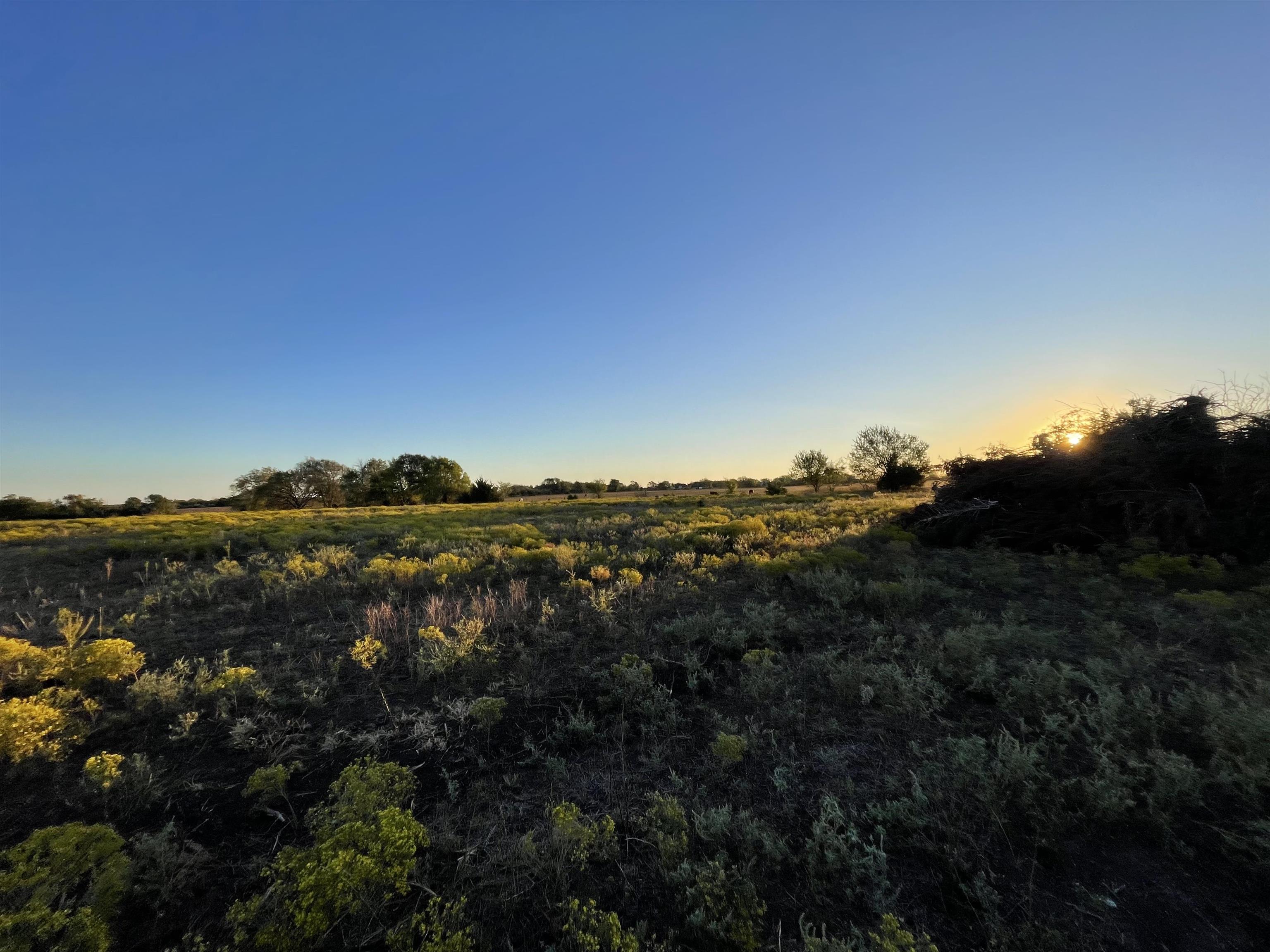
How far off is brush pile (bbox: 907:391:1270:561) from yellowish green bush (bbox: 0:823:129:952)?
1455 centimetres

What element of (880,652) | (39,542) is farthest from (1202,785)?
(39,542)

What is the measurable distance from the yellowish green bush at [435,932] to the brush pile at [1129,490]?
1305 cm

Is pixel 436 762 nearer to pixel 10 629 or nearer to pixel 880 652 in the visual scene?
pixel 880 652

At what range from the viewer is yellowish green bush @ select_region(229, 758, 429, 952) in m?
2.27

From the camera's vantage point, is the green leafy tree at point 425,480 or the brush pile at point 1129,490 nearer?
the brush pile at point 1129,490

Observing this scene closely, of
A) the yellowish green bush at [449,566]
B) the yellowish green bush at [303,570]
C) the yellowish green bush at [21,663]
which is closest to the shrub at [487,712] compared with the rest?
the yellowish green bush at [21,663]

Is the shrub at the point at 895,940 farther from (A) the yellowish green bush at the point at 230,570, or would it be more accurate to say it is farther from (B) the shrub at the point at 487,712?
(A) the yellowish green bush at the point at 230,570

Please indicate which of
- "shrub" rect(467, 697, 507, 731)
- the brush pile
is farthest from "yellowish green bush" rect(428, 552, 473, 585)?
the brush pile

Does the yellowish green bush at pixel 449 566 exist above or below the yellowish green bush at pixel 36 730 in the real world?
above

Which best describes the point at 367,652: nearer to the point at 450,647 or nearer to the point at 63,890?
the point at 450,647

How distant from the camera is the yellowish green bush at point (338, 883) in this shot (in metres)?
2.27

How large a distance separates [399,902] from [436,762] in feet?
4.02

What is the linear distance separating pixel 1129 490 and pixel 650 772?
482 inches

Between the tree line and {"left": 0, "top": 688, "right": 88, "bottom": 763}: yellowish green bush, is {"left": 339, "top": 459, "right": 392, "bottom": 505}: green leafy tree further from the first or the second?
{"left": 0, "top": 688, "right": 88, "bottom": 763}: yellowish green bush
